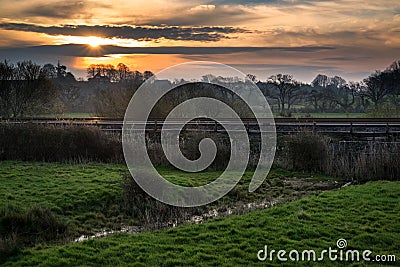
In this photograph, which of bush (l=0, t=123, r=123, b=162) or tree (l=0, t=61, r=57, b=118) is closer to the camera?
bush (l=0, t=123, r=123, b=162)

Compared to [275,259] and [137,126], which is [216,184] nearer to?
[275,259]

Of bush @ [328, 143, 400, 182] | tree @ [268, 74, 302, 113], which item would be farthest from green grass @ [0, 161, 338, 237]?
tree @ [268, 74, 302, 113]

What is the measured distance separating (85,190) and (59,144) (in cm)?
956

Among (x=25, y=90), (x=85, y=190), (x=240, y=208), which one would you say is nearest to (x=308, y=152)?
(x=240, y=208)

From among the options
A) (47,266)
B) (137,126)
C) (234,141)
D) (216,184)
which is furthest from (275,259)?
(137,126)

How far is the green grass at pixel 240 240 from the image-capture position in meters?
9.04

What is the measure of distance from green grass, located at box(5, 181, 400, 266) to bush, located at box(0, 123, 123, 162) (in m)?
14.0

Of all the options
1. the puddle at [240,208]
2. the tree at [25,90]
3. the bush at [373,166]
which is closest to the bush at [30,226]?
the puddle at [240,208]

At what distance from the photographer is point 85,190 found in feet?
54.6

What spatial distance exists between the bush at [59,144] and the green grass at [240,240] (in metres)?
14.0

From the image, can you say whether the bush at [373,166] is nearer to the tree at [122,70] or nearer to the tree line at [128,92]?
the tree line at [128,92]

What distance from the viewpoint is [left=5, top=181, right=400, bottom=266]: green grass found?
904cm

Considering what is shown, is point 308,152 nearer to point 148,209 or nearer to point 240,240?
point 148,209

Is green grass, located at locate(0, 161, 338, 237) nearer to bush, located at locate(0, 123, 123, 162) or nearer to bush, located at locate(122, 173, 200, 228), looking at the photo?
bush, located at locate(122, 173, 200, 228)
